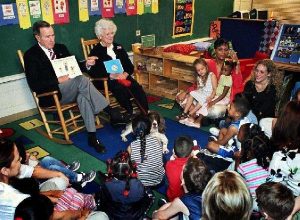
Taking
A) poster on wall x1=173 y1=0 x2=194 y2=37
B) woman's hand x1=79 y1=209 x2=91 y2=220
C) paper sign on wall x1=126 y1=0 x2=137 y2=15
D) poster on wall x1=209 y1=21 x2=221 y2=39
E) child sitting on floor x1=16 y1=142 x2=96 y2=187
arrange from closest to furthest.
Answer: woman's hand x1=79 y1=209 x2=91 y2=220
child sitting on floor x1=16 y1=142 x2=96 y2=187
paper sign on wall x1=126 y1=0 x2=137 y2=15
poster on wall x1=173 y1=0 x2=194 y2=37
poster on wall x1=209 y1=21 x2=221 y2=39

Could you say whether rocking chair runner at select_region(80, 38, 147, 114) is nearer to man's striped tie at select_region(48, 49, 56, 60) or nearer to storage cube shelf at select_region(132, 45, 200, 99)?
man's striped tie at select_region(48, 49, 56, 60)

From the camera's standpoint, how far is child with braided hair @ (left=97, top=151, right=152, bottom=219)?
2.04 meters

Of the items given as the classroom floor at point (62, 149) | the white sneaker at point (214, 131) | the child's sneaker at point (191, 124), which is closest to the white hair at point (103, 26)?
the classroom floor at point (62, 149)

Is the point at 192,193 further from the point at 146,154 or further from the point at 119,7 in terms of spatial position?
the point at 119,7

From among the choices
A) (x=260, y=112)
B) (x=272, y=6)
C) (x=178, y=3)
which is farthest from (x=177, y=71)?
(x=272, y=6)

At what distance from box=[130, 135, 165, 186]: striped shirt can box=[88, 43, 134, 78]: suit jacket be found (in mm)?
→ 1761

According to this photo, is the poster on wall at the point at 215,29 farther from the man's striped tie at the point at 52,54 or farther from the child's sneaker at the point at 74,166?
the child's sneaker at the point at 74,166

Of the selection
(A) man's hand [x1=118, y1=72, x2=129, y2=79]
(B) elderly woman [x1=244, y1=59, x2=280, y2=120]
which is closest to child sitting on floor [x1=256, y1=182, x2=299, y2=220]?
(B) elderly woman [x1=244, y1=59, x2=280, y2=120]

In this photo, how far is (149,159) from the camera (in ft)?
8.29

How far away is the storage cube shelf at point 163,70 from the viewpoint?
4805mm

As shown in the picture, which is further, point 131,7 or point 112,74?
point 131,7

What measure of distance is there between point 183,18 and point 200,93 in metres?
2.16

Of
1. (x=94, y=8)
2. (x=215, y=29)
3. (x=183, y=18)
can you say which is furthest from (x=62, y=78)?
(x=215, y=29)

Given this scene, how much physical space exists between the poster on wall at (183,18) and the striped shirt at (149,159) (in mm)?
3583
